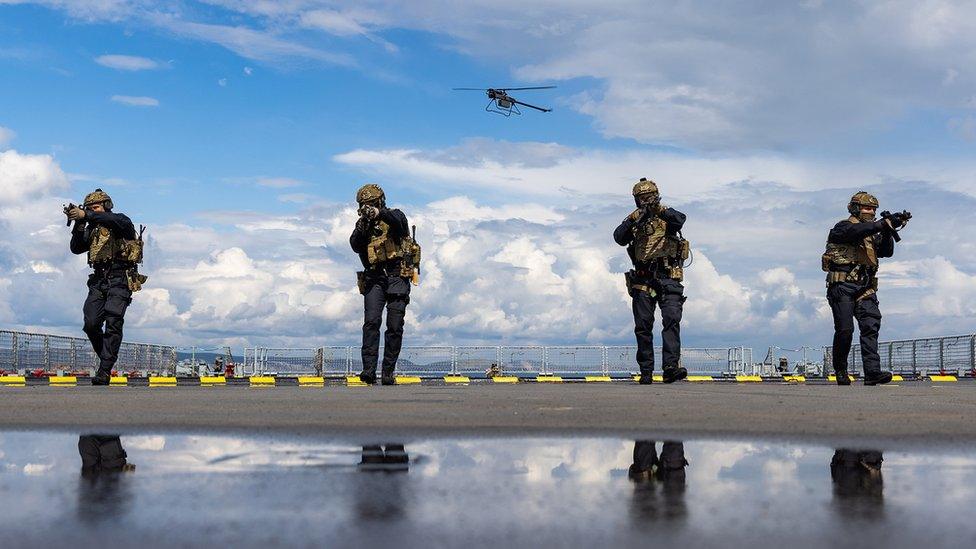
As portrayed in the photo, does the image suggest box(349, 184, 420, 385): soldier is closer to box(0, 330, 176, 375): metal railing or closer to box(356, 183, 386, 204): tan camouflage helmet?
box(356, 183, 386, 204): tan camouflage helmet

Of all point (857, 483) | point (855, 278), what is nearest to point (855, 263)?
point (855, 278)

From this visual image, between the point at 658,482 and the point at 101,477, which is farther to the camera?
the point at 101,477

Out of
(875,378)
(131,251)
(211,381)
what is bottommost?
(211,381)

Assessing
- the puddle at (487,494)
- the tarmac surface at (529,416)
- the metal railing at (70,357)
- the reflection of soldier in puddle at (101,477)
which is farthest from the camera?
the metal railing at (70,357)

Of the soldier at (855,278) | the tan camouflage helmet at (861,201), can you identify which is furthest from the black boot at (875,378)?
the tan camouflage helmet at (861,201)

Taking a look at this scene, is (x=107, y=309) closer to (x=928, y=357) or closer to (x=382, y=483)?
(x=382, y=483)

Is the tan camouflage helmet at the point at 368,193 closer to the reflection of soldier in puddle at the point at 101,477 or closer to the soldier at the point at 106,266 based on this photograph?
the soldier at the point at 106,266
